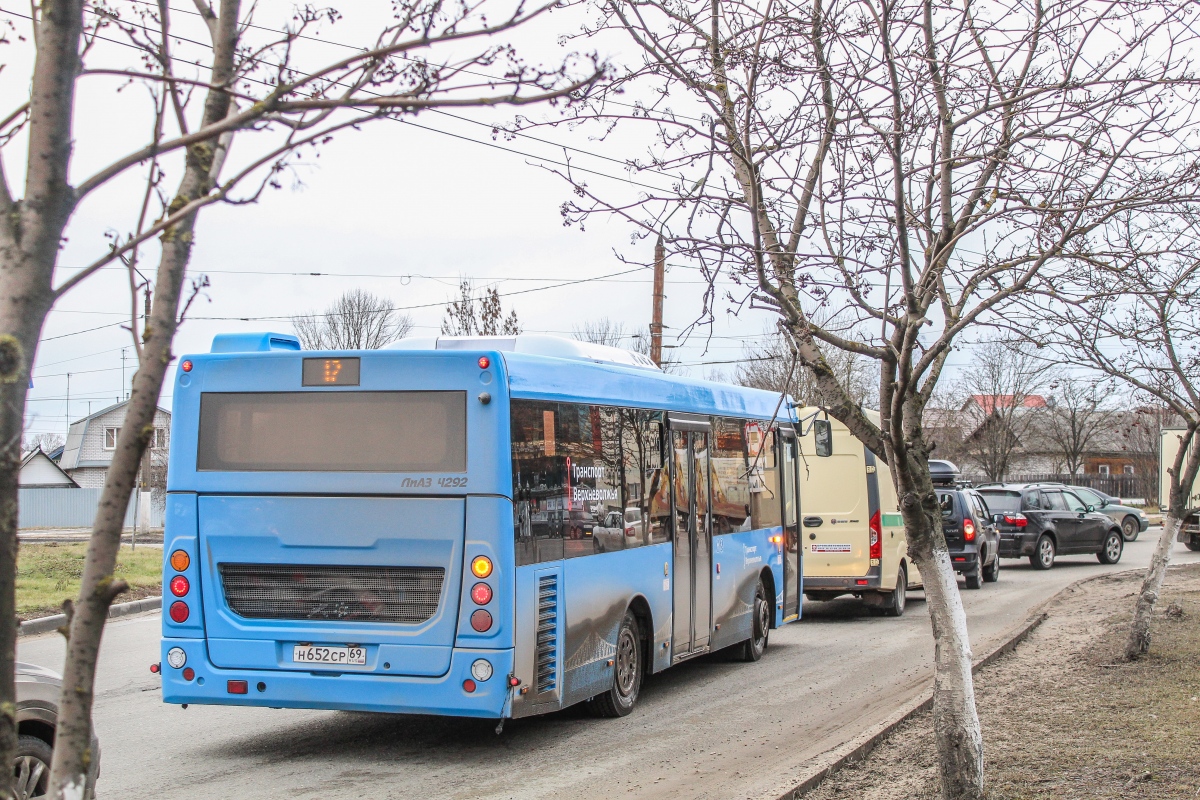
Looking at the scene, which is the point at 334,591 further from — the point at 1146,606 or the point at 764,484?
the point at 1146,606

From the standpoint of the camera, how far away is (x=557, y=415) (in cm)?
864

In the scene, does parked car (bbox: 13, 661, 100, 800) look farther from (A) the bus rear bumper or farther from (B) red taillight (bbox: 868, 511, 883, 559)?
(B) red taillight (bbox: 868, 511, 883, 559)

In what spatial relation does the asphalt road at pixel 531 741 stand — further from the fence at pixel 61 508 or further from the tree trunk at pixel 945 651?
the fence at pixel 61 508

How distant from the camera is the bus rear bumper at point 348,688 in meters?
7.64

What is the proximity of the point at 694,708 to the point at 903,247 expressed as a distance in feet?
17.6

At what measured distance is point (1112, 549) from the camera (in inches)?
1104

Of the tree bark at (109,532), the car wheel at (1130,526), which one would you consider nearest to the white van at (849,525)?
the tree bark at (109,532)

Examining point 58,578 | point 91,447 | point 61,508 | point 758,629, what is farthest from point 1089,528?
point 91,447

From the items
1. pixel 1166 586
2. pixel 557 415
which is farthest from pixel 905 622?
pixel 557 415

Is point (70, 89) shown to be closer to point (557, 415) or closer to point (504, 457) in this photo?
point (504, 457)

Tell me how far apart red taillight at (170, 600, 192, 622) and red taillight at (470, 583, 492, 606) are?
2.02 metres

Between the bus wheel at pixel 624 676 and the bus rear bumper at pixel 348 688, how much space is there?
192 centimetres

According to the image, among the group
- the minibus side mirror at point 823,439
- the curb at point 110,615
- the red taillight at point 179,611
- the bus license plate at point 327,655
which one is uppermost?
the minibus side mirror at point 823,439

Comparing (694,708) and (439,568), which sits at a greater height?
(439,568)
